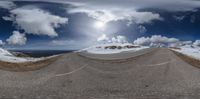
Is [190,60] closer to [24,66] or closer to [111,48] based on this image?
[111,48]

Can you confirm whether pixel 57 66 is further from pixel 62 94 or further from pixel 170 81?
pixel 170 81

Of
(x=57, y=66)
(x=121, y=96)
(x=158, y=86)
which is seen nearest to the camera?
(x=121, y=96)

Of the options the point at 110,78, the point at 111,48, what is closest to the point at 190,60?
the point at 111,48

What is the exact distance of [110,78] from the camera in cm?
3472

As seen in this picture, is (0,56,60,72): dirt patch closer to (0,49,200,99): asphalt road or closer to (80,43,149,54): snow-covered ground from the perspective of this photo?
(0,49,200,99): asphalt road

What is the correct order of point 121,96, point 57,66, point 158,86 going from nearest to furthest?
1. point 121,96
2. point 158,86
3. point 57,66

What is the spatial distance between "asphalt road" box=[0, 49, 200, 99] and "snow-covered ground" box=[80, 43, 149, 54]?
39 cm

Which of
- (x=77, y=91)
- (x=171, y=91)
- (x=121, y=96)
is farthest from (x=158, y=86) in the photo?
(x=77, y=91)

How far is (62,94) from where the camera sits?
101 feet

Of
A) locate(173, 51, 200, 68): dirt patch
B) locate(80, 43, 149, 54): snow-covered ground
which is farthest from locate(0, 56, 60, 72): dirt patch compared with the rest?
locate(173, 51, 200, 68): dirt patch

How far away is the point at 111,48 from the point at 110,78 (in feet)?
12.1

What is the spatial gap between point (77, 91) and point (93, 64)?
6.02 meters

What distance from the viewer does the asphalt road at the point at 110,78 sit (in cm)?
3066

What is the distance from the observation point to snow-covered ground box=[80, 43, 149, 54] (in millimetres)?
36906
